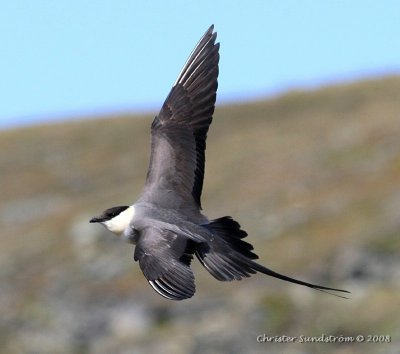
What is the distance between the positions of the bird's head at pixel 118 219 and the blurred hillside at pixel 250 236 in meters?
17.0

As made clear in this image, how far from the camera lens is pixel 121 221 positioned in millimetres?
14406

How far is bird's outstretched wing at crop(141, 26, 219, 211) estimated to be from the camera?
50.5 feet

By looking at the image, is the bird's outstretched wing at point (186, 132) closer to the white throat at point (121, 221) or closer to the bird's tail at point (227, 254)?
the white throat at point (121, 221)

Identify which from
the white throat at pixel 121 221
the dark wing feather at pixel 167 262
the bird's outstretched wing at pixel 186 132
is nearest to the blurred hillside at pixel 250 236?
the bird's outstretched wing at pixel 186 132

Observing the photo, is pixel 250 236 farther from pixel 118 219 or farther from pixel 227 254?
pixel 227 254

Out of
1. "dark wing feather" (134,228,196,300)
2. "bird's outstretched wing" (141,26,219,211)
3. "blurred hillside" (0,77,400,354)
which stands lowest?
"blurred hillside" (0,77,400,354)

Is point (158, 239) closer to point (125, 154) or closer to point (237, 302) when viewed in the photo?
point (237, 302)

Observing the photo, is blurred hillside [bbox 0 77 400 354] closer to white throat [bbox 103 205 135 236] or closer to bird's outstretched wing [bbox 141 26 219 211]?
bird's outstretched wing [bbox 141 26 219 211]

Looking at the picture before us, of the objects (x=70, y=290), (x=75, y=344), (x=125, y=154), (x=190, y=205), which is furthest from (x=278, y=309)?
(x=125, y=154)

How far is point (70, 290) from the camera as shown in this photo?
4409cm

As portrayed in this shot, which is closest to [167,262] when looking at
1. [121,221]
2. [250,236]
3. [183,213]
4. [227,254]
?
[227,254]

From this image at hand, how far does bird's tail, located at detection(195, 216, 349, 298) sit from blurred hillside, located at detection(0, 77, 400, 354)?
17.0 meters

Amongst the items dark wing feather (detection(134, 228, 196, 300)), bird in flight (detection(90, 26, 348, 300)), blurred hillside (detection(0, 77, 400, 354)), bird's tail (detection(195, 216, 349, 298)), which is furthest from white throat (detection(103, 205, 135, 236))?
blurred hillside (detection(0, 77, 400, 354))

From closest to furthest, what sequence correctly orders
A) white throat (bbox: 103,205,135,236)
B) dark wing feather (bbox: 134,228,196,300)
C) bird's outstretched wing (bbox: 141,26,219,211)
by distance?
dark wing feather (bbox: 134,228,196,300)
white throat (bbox: 103,205,135,236)
bird's outstretched wing (bbox: 141,26,219,211)
